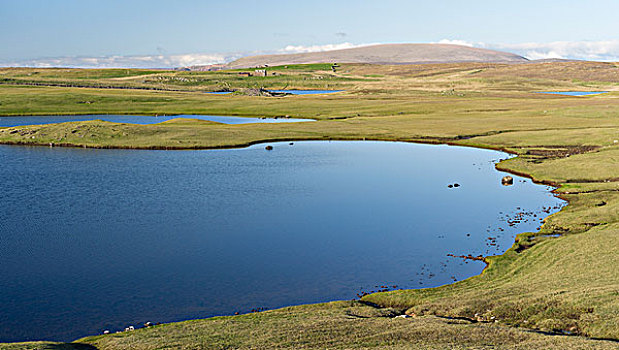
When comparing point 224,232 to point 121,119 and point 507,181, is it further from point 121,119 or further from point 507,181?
point 121,119

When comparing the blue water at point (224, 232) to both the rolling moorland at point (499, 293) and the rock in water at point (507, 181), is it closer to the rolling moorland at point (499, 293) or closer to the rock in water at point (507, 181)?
the rock in water at point (507, 181)

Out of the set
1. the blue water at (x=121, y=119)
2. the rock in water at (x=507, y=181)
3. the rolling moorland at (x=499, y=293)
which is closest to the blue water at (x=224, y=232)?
the rock in water at (x=507, y=181)

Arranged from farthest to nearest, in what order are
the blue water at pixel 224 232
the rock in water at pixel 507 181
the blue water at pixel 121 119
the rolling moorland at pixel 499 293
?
the blue water at pixel 121 119 < the rock in water at pixel 507 181 < the blue water at pixel 224 232 < the rolling moorland at pixel 499 293

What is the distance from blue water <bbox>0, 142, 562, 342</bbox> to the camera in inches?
1227

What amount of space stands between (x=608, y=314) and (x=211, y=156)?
60782 millimetres

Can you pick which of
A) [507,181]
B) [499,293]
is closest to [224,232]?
[499,293]

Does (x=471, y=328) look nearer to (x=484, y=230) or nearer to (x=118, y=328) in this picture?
(x=118, y=328)

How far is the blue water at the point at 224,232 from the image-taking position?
1227 inches

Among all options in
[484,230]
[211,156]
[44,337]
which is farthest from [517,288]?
[211,156]

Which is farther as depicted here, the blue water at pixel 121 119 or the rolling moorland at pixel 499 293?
the blue water at pixel 121 119

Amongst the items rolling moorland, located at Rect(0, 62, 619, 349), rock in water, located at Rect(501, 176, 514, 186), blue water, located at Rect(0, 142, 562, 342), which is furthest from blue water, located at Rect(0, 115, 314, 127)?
rock in water, located at Rect(501, 176, 514, 186)

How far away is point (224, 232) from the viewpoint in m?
43.2

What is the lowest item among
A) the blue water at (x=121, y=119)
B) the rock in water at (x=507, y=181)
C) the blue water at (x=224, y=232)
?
the blue water at (x=224, y=232)

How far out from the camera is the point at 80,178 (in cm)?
6309
